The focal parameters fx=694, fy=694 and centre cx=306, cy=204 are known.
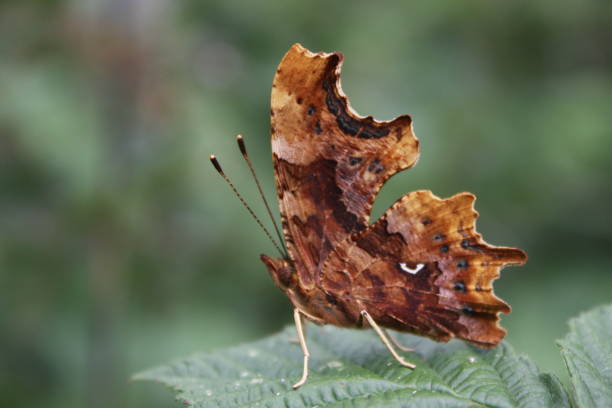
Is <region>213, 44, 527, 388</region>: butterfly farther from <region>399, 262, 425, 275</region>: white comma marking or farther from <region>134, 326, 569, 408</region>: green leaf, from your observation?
<region>134, 326, 569, 408</region>: green leaf

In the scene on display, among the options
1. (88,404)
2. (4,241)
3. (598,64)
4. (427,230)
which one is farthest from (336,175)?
(598,64)

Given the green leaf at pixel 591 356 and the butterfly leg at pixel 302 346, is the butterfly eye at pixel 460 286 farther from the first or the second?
the butterfly leg at pixel 302 346

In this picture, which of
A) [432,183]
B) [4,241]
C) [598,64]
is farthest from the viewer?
[598,64]

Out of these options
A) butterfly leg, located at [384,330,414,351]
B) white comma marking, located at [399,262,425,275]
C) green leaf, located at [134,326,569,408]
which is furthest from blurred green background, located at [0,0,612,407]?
white comma marking, located at [399,262,425,275]

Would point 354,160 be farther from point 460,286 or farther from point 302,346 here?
point 302,346

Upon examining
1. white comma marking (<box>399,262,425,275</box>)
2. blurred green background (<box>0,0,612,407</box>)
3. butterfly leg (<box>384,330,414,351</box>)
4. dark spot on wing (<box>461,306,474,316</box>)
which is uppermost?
blurred green background (<box>0,0,612,407</box>)

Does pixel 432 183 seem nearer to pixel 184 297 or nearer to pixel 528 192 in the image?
pixel 528 192

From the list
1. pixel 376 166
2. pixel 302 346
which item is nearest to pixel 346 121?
pixel 376 166
